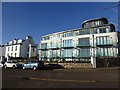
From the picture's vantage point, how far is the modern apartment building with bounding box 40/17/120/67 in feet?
155

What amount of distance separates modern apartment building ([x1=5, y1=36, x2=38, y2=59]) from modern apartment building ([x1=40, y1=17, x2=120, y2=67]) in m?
14.7

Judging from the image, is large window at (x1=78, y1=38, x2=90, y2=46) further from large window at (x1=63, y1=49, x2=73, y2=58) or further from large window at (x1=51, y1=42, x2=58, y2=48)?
large window at (x1=51, y1=42, x2=58, y2=48)

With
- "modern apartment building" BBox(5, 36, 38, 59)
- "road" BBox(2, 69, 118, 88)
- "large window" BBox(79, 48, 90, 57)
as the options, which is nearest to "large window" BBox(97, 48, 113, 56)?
"large window" BBox(79, 48, 90, 57)

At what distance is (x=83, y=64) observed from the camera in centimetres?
3712

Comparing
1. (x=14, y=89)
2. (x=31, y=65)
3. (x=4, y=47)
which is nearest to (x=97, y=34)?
(x=31, y=65)

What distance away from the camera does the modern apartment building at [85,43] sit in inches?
1858

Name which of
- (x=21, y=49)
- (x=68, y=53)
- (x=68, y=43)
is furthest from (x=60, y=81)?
(x=21, y=49)

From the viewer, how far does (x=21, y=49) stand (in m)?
75.5

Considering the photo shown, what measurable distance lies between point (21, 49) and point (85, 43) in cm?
3383

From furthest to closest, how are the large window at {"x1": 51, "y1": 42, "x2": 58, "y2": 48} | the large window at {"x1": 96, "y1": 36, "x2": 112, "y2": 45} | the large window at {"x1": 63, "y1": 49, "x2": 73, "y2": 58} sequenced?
the large window at {"x1": 51, "y1": 42, "x2": 58, "y2": 48}
the large window at {"x1": 63, "y1": 49, "x2": 73, "y2": 58}
the large window at {"x1": 96, "y1": 36, "x2": 112, "y2": 45}

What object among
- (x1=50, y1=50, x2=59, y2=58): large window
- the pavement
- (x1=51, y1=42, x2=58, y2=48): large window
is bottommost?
the pavement

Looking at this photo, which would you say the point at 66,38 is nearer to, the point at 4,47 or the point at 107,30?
the point at 107,30

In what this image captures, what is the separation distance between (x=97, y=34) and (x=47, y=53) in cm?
1972

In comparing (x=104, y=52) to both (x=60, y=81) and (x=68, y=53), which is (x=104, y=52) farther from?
(x=60, y=81)
